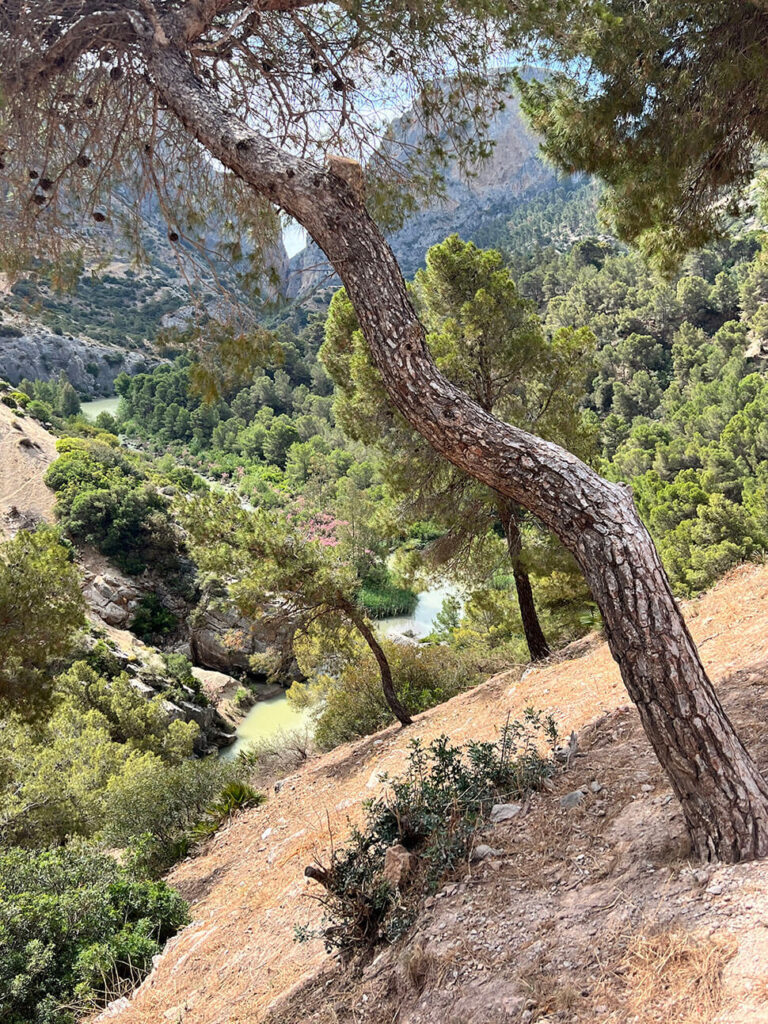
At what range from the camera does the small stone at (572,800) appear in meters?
2.85

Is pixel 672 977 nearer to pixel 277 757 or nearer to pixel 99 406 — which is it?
pixel 277 757

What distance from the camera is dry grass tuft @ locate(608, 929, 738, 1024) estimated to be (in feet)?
4.89

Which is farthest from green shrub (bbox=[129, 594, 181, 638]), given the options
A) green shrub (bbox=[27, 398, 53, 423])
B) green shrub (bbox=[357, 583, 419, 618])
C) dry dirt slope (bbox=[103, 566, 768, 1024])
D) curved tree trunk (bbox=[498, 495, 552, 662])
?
dry dirt slope (bbox=[103, 566, 768, 1024])

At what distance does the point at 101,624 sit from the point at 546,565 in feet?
65.5

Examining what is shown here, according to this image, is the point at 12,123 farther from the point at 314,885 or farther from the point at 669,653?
the point at 314,885

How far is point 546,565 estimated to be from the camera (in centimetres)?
875

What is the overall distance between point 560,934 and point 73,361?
7615 centimetres

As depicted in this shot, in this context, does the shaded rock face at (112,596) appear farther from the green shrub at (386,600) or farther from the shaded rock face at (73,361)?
the shaded rock face at (73,361)

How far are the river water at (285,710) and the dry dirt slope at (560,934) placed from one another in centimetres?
1234

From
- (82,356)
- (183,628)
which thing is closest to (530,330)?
(183,628)

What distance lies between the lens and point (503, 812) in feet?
9.66

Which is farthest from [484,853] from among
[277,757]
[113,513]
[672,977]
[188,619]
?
[113,513]

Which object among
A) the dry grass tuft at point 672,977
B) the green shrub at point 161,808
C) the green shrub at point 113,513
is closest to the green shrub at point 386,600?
the green shrub at point 113,513

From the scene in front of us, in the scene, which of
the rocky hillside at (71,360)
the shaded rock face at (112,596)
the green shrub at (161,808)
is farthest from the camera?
the rocky hillside at (71,360)
